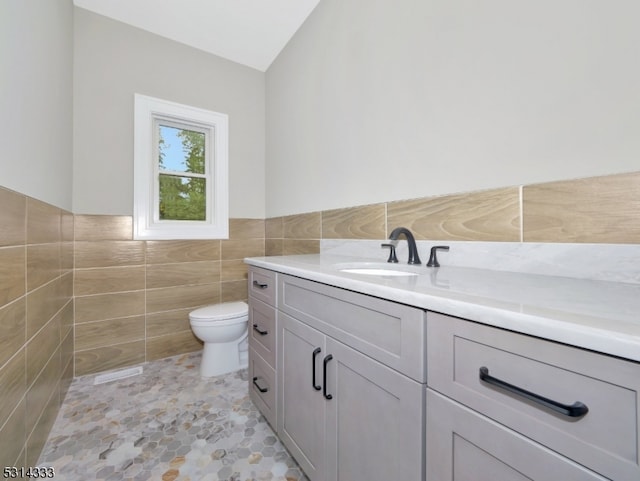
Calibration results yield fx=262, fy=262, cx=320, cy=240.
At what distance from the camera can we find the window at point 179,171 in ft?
6.86

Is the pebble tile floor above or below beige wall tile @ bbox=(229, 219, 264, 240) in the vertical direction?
below

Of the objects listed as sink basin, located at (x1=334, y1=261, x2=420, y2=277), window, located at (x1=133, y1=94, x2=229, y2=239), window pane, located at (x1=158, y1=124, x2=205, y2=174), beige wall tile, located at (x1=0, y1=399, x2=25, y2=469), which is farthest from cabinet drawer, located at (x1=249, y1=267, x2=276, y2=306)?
window pane, located at (x1=158, y1=124, x2=205, y2=174)

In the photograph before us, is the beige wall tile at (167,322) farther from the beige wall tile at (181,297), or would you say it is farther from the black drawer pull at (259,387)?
the black drawer pull at (259,387)

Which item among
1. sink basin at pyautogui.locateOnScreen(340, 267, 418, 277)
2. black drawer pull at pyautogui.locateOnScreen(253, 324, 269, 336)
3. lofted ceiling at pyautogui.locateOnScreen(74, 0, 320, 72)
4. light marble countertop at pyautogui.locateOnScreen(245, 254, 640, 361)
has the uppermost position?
lofted ceiling at pyautogui.locateOnScreen(74, 0, 320, 72)

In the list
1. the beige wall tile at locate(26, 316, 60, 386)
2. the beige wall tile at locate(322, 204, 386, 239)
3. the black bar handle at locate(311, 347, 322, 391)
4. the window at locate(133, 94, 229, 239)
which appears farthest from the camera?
the window at locate(133, 94, 229, 239)

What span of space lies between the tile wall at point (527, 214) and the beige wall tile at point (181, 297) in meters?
1.56

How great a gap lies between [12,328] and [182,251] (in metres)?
1.40

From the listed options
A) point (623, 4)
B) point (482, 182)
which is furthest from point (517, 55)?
point (482, 182)

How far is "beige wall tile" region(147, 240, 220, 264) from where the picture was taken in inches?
84.4

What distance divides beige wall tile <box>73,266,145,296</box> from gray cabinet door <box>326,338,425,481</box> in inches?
75.0

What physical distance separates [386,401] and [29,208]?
Result: 1494 mm

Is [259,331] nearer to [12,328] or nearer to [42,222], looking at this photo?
[12,328]

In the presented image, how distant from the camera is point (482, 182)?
40.4 inches

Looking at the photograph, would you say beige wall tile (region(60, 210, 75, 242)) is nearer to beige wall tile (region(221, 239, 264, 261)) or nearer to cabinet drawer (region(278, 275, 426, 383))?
beige wall tile (region(221, 239, 264, 261))
